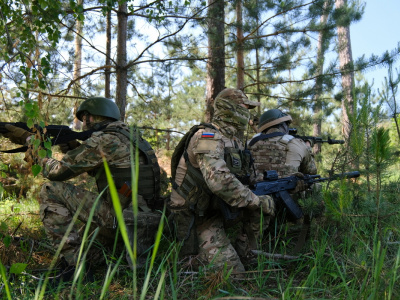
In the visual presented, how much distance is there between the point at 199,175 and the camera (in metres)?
3.57

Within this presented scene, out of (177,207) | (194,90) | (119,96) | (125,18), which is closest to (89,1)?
(125,18)

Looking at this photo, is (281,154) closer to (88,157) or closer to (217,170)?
(217,170)

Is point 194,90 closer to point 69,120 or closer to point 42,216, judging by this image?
point 69,120

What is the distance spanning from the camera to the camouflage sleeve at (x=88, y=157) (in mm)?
3688

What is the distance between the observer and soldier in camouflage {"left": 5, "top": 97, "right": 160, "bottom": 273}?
3.61 m

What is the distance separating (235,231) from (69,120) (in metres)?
5.60

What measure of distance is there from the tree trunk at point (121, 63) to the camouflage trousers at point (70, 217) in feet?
7.50

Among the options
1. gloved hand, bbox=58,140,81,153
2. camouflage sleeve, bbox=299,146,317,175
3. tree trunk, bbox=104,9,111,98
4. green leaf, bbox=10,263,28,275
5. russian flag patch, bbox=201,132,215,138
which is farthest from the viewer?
tree trunk, bbox=104,9,111,98

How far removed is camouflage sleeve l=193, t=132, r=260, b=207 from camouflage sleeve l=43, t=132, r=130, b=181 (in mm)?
828

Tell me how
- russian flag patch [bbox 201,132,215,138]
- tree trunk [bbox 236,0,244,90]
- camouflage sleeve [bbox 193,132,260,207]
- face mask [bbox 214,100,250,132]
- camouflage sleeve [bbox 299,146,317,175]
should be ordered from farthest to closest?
1. tree trunk [bbox 236,0,244,90]
2. camouflage sleeve [bbox 299,146,317,175]
3. face mask [bbox 214,100,250,132]
4. russian flag patch [bbox 201,132,215,138]
5. camouflage sleeve [bbox 193,132,260,207]

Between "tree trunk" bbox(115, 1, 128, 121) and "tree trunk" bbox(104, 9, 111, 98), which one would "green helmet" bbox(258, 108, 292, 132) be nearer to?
"tree trunk" bbox(115, 1, 128, 121)

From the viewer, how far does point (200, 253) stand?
140 inches


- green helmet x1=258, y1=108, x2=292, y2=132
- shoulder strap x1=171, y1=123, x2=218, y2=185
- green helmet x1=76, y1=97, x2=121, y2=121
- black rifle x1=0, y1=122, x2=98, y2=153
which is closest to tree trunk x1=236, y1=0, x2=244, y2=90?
green helmet x1=258, y1=108, x2=292, y2=132

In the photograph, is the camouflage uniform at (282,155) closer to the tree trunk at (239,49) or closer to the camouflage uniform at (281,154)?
the camouflage uniform at (281,154)
